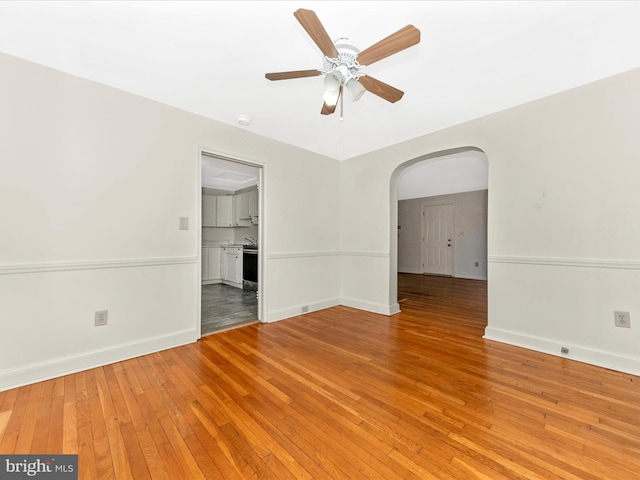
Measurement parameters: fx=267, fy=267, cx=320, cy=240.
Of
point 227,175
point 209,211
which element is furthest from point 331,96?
point 209,211

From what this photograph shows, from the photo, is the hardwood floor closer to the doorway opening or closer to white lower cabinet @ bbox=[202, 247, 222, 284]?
the doorway opening

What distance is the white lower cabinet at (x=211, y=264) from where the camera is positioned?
20.6 ft

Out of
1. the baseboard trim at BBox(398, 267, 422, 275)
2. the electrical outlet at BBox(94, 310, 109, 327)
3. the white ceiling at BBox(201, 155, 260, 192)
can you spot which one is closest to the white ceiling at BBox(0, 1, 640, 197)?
the white ceiling at BBox(201, 155, 260, 192)

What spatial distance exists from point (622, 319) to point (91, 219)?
15.2 feet

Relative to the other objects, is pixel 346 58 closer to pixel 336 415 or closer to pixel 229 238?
pixel 336 415

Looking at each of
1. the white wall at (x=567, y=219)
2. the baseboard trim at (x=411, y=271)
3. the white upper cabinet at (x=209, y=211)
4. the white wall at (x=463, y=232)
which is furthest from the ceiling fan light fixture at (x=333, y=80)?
the baseboard trim at (x=411, y=271)

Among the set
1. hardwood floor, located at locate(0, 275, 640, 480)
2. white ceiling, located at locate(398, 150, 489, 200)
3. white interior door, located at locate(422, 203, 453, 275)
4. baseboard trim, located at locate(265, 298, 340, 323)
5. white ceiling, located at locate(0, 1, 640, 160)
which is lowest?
hardwood floor, located at locate(0, 275, 640, 480)

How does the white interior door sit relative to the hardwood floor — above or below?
above

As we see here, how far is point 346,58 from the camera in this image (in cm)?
174

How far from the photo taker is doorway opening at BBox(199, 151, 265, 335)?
15.1 ft

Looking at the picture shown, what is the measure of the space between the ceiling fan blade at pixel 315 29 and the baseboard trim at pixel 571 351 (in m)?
3.11

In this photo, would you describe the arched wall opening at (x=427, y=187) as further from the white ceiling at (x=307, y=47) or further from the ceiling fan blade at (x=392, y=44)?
the ceiling fan blade at (x=392, y=44)

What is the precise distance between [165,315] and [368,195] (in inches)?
123

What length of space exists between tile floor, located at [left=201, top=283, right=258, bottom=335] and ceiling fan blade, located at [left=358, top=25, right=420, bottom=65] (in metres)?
3.09
